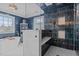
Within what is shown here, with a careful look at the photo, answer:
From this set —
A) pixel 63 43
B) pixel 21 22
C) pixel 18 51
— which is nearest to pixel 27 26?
pixel 21 22

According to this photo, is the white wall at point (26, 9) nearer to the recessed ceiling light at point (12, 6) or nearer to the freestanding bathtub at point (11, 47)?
the recessed ceiling light at point (12, 6)

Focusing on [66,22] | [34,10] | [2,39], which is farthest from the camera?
[66,22]

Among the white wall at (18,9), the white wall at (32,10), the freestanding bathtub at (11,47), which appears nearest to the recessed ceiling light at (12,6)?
the white wall at (18,9)

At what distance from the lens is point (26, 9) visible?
1811 mm

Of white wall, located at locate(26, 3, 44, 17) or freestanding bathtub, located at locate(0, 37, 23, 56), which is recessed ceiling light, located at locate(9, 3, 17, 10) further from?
freestanding bathtub, located at locate(0, 37, 23, 56)

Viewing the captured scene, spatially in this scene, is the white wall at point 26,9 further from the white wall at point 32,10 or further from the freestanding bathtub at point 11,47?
the freestanding bathtub at point 11,47

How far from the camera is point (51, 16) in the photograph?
195 cm

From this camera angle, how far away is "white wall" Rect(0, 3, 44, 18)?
174 centimetres

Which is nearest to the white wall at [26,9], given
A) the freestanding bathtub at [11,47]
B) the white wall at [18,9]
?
the white wall at [18,9]

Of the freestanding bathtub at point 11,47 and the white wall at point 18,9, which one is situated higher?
the white wall at point 18,9

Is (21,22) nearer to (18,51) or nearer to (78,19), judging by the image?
(18,51)

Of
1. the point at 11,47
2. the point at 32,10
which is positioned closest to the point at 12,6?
the point at 32,10

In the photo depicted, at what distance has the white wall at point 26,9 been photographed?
1.74 metres

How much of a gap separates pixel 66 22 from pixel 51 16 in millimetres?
360
